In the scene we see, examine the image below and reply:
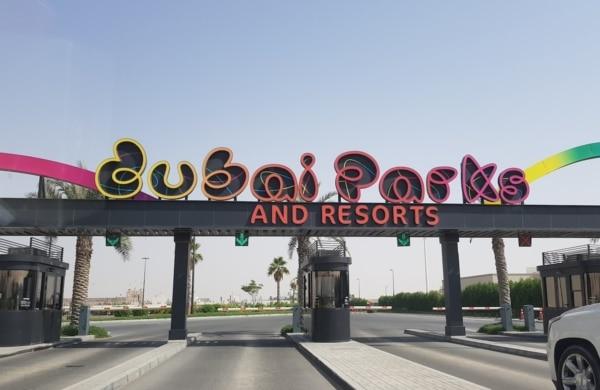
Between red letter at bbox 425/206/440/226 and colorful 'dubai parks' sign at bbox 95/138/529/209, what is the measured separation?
101 mm

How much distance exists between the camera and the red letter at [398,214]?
76.5 feet

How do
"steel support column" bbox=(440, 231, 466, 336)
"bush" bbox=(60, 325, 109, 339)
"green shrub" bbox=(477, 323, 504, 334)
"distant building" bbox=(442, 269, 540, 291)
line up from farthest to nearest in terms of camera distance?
"distant building" bbox=(442, 269, 540, 291)
"bush" bbox=(60, 325, 109, 339)
"green shrub" bbox=(477, 323, 504, 334)
"steel support column" bbox=(440, 231, 466, 336)

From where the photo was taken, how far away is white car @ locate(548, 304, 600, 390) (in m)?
6.29

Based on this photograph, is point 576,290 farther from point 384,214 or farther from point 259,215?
point 259,215

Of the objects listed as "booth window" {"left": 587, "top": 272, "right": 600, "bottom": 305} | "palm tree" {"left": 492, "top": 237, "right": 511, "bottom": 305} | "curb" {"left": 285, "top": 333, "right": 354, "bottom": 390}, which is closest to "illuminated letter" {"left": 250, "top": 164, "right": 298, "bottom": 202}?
"curb" {"left": 285, "top": 333, "right": 354, "bottom": 390}

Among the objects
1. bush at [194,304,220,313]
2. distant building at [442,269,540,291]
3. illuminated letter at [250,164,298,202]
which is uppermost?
illuminated letter at [250,164,298,202]

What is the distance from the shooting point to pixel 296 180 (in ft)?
78.3

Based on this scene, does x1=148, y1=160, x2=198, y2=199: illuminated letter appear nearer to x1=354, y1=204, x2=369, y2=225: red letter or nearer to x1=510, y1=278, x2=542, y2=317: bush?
x1=354, y1=204, x2=369, y2=225: red letter

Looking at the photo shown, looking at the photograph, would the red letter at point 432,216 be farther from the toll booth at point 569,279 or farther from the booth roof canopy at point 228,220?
the toll booth at point 569,279

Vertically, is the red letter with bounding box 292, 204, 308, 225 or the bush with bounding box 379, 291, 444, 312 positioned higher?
the red letter with bounding box 292, 204, 308, 225

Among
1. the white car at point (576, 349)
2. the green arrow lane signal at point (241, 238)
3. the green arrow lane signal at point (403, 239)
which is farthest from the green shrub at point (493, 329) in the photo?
the white car at point (576, 349)

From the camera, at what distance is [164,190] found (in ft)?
75.3

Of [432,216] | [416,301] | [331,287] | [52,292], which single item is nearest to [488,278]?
[416,301]

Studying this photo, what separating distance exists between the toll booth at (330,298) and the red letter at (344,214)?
161 centimetres
